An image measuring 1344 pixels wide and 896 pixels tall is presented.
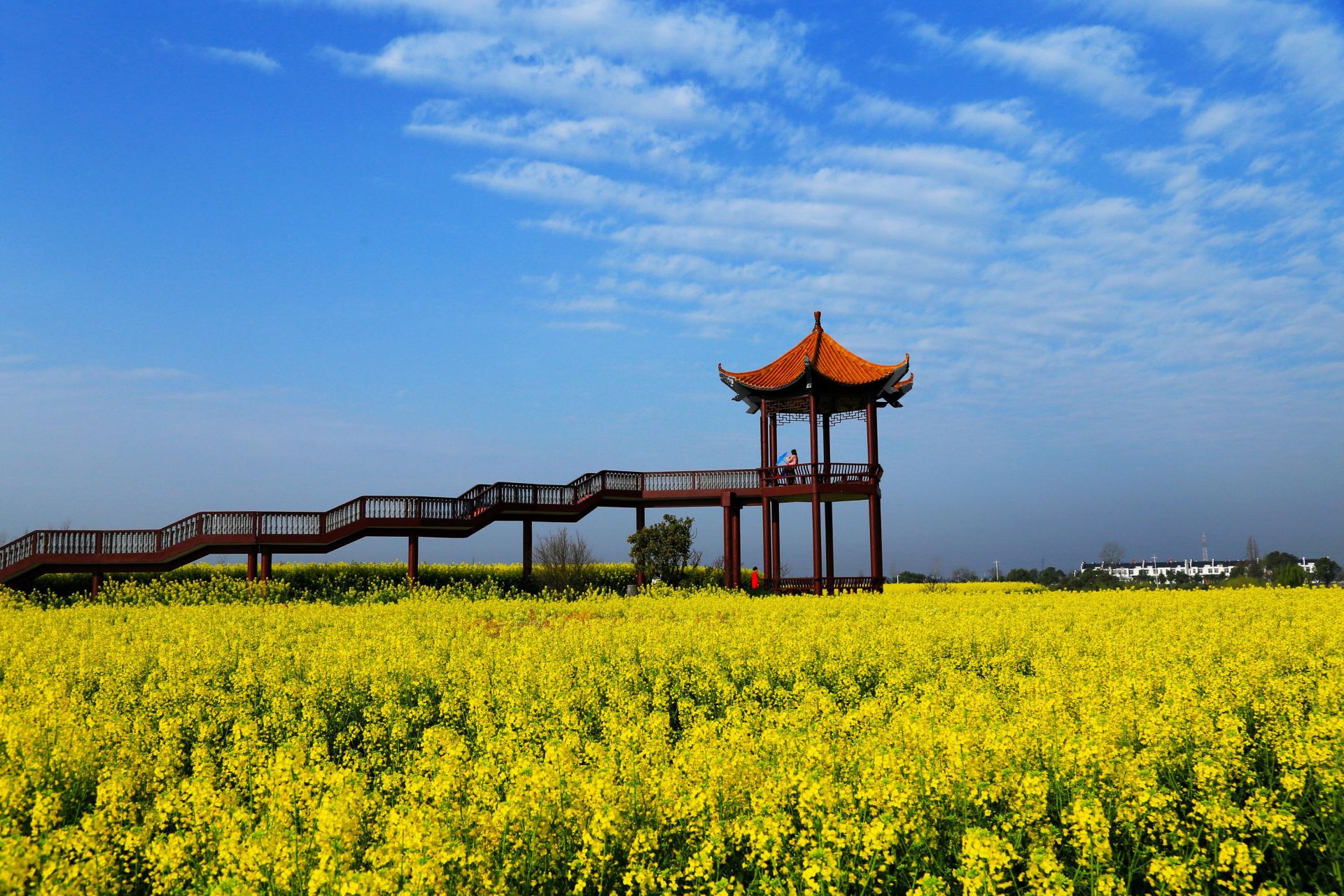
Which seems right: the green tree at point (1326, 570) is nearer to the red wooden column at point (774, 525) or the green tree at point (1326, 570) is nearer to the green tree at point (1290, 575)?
the green tree at point (1290, 575)

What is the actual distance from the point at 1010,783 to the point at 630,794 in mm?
2415

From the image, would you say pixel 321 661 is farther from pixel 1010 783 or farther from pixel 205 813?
pixel 1010 783

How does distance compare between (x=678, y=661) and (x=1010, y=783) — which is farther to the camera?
(x=678, y=661)

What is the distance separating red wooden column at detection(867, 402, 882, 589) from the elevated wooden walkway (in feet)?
1.13

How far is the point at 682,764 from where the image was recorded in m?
5.98

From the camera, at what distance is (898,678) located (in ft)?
32.8

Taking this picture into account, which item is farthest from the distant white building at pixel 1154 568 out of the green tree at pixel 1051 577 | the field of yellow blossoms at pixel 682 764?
the field of yellow blossoms at pixel 682 764

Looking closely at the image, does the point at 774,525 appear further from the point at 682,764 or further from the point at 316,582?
the point at 682,764

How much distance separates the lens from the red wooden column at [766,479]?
33.1 m

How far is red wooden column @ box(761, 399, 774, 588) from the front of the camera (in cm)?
3309

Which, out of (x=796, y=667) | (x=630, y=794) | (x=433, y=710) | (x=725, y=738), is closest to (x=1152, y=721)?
(x=725, y=738)

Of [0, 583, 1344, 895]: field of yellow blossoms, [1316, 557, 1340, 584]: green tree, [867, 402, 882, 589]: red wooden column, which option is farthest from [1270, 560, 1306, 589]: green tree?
[0, 583, 1344, 895]: field of yellow blossoms

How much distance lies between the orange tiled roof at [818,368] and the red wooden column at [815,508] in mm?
1141

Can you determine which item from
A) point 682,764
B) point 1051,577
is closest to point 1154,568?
point 1051,577
